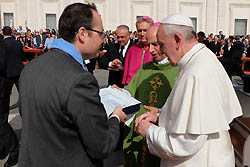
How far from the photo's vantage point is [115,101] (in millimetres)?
2094

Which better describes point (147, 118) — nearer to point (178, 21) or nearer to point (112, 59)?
point (178, 21)

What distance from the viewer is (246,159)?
2.39 meters

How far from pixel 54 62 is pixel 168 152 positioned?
83cm

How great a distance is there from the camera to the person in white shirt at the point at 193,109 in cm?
169

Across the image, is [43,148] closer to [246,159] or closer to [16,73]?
[246,159]

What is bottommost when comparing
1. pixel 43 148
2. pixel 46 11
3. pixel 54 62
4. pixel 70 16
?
pixel 43 148

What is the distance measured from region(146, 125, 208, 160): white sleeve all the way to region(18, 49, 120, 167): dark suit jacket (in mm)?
315

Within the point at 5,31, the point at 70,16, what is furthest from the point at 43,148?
the point at 5,31

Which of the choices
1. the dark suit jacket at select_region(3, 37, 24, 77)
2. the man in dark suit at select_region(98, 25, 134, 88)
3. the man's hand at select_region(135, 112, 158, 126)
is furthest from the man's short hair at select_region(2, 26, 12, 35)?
the man's hand at select_region(135, 112, 158, 126)

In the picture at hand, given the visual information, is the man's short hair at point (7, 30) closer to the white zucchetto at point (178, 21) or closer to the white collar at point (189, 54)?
the white zucchetto at point (178, 21)

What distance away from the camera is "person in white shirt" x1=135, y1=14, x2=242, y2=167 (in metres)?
1.69

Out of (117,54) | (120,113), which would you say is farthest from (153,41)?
(117,54)

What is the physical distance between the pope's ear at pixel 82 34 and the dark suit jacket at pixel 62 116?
123mm

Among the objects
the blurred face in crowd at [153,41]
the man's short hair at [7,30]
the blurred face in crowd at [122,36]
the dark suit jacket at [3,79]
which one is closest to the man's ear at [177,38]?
the blurred face in crowd at [153,41]
